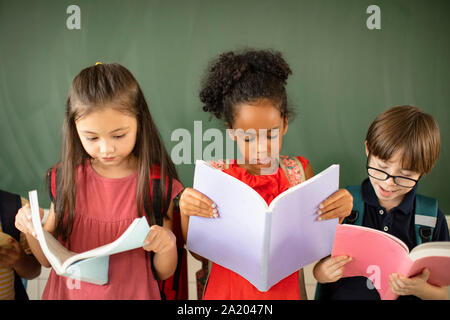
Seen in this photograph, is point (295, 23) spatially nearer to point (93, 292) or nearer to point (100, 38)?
point (100, 38)

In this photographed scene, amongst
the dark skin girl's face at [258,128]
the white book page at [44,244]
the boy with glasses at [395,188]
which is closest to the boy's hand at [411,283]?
the boy with glasses at [395,188]

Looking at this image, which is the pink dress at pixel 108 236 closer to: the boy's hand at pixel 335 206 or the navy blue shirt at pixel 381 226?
the boy's hand at pixel 335 206

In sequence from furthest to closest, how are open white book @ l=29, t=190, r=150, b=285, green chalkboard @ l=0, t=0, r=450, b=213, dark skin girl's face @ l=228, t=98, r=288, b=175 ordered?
green chalkboard @ l=0, t=0, r=450, b=213 < dark skin girl's face @ l=228, t=98, r=288, b=175 < open white book @ l=29, t=190, r=150, b=285

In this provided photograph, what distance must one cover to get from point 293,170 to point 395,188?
29cm

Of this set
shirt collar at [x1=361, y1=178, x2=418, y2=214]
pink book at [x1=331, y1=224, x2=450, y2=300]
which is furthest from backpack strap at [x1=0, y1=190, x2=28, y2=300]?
shirt collar at [x1=361, y1=178, x2=418, y2=214]

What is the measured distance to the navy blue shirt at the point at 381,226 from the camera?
1.06m

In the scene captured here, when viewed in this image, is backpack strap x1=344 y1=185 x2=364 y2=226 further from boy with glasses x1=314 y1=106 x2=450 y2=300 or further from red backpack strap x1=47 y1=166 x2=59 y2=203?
red backpack strap x1=47 y1=166 x2=59 y2=203

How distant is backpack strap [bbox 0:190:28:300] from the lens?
110 centimetres

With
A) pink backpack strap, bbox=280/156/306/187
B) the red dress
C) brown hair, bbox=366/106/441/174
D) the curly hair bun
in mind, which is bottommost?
the red dress

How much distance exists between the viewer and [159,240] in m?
0.89

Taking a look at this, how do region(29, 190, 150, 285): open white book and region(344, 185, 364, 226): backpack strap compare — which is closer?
region(29, 190, 150, 285): open white book

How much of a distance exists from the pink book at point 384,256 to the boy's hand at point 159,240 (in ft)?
1.48

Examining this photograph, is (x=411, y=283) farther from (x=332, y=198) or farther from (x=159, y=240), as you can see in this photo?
(x=159, y=240)

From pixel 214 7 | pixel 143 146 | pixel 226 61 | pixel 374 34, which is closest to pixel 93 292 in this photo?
pixel 143 146
